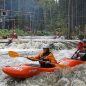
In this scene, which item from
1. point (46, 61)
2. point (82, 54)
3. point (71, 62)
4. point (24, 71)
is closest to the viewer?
point (24, 71)

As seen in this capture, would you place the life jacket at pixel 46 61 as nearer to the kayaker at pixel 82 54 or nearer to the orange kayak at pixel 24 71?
the orange kayak at pixel 24 71

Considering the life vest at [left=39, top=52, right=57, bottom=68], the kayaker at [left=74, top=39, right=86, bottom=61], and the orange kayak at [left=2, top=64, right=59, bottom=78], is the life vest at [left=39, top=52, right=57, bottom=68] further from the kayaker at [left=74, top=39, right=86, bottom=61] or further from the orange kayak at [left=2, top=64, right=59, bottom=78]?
the kayaker at [left=74, top=39, right=86, bottom=61]

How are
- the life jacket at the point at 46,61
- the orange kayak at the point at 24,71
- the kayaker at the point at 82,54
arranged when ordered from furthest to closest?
the kayaker at the point at 82,54 < the life jacket at the point at 46,61 < the orange kayak at the point at 24,71

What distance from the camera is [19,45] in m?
18.6

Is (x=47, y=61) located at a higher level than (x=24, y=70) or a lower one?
higher

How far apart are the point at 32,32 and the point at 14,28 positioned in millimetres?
1717

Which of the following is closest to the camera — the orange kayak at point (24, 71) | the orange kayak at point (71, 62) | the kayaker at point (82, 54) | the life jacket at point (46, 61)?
the orange kayak at point (24, 71)

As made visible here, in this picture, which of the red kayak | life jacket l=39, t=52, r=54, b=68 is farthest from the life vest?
the red kayak

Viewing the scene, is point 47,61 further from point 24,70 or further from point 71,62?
point 71,62

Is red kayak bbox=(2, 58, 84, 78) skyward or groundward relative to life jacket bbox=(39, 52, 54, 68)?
groundward

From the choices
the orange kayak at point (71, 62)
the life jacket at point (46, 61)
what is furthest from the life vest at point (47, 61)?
the orange kayak at point (71, 62)

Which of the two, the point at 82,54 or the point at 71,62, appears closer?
the point at 71,62

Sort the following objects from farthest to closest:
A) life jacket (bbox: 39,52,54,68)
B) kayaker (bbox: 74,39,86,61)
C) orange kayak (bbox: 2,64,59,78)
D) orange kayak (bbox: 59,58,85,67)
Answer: kayaker (bbox: 74,39,86,61), orange kayak (bbox: 59,58,85,67), life jacket (bbox: 39,52,54,68), orange kayak (bbox: 2,64,59,78)

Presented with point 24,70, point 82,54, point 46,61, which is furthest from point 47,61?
point 82,54
